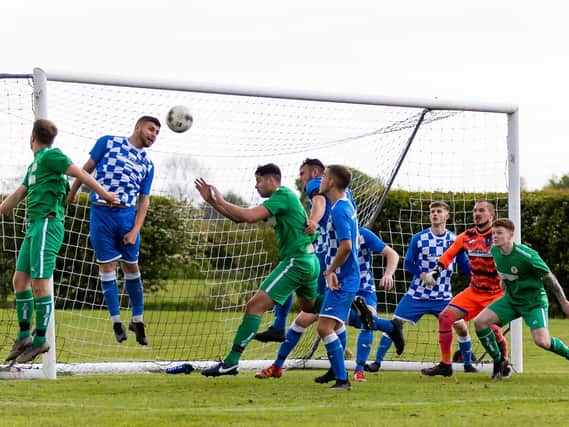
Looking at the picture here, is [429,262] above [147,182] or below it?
below

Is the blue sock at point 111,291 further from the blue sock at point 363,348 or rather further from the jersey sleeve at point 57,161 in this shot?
the blue sock at point 363,348

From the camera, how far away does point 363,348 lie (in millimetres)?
10664

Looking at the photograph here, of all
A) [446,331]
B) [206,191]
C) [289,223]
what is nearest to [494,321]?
[446,331]

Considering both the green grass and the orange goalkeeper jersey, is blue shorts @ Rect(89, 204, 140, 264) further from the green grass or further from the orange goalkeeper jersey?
the orange goalkeeper jersey

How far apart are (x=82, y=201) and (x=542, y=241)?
11.1 meters

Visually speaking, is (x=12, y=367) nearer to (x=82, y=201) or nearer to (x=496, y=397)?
(x=82, y=201)

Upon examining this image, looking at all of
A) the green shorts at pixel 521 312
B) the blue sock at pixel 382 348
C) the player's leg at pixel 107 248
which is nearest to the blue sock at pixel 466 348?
the blue sock at pixel 382 348

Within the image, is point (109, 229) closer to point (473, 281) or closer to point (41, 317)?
point (41, 317)

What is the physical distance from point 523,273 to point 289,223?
7.91 feet

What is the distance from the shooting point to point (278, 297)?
30.4 ft

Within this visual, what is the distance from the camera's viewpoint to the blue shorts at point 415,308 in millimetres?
11438

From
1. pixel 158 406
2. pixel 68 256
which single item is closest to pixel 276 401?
pixel 158 406

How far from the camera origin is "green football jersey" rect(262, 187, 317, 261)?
927 cm

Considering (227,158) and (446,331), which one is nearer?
(446,331)
